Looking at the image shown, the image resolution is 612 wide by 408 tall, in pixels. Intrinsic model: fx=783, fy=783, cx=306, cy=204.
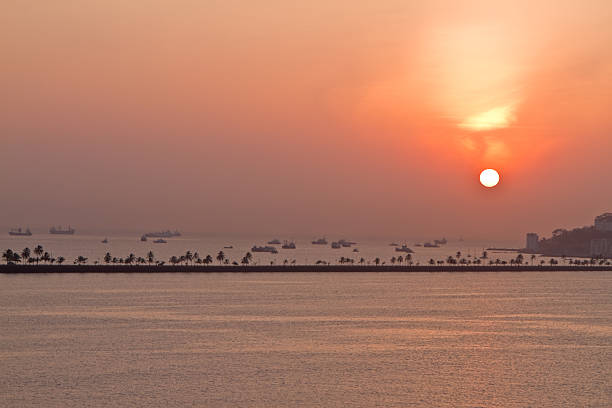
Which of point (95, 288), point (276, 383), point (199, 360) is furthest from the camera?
point (95, 288)

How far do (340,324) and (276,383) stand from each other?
32351 mm

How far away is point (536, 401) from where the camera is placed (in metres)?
48.5

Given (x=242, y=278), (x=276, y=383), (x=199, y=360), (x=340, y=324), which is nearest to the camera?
(x=276, y=383)

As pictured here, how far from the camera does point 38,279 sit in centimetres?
14038

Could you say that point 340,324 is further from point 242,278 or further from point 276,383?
point 242,278

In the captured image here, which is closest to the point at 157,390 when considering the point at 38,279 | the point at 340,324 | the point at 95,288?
the point at 340,324

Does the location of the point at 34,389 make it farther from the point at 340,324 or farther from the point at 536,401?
the point at 340,324

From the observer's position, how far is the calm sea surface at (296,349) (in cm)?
4869

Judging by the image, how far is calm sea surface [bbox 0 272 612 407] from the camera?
48.7 metres

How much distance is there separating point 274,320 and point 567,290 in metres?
79.2

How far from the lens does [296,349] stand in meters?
65.5

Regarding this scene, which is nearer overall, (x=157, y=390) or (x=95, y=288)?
(x=157, y=390)

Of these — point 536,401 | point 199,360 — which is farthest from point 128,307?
point 536,401

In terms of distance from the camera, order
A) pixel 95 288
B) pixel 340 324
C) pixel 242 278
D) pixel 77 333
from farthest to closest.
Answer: pixel 242 278 → pixel 95 288 → pixel 340 324 → pixel 77 333
